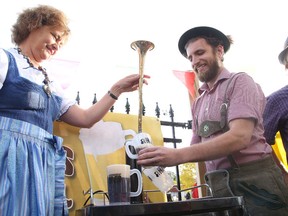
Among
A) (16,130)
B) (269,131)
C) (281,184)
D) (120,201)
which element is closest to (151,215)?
(120,201)

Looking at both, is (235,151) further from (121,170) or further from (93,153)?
(93,153)

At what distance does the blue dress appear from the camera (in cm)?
106

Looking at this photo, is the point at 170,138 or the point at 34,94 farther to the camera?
the point at 170,138

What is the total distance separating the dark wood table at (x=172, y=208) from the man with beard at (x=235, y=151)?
0.26 meters

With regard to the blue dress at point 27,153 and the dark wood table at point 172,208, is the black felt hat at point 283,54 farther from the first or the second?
the blue dress at point 27,153

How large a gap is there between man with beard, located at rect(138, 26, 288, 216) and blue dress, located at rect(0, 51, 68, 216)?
1.48 feet

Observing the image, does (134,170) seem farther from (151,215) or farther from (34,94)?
(34,94)

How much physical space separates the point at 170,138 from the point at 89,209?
1680 millimetres

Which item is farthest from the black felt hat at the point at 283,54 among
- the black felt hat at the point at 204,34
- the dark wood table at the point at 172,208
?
the dark wood table at the point at 172,208

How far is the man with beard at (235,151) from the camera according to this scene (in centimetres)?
117

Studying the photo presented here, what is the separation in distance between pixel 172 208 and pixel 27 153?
68 centimetres

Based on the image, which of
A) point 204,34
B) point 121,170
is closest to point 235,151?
point 121,170

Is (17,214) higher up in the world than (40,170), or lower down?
lower down

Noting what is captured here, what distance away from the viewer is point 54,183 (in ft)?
4.05
